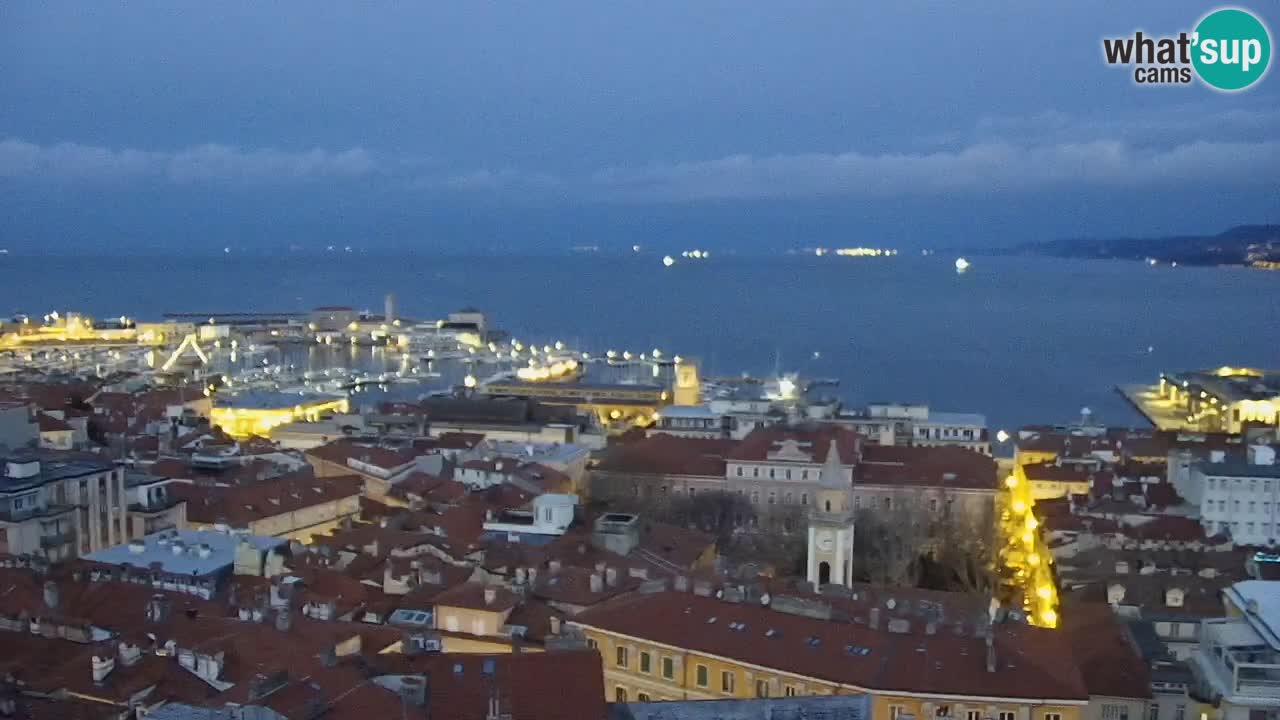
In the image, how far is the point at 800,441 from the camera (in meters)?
22.6

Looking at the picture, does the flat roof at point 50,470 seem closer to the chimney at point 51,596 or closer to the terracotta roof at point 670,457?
the chimney at point 51,596

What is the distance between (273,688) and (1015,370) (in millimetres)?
45688

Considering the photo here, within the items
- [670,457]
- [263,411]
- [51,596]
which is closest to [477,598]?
[51,596]

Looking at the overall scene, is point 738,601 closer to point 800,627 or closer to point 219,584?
point 800,627

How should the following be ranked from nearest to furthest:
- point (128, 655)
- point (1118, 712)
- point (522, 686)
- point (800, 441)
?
point (522, 686) < point (128, 655) < point (1118, 712) < point (800, 441)

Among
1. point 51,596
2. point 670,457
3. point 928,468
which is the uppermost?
point 51,596

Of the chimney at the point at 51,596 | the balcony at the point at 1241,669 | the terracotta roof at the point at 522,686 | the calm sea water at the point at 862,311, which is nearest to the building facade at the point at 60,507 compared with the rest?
the chimney at the point at 51,596

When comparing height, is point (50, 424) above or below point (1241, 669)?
above

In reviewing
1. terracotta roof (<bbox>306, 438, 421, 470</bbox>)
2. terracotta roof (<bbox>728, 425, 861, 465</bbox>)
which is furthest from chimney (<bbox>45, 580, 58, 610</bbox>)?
terracotta roof (<bbox>728, 425, 861, 465</bbox>)

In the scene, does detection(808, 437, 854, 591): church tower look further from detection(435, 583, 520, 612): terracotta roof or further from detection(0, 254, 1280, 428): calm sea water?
detection(0, 254, 1280, 428): calm sea water

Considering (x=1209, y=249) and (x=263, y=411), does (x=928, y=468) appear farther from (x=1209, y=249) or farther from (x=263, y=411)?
(x=1209, y=249)

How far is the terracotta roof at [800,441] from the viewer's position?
869 inches

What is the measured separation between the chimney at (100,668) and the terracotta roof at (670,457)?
45.6ft

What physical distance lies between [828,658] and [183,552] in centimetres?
752
